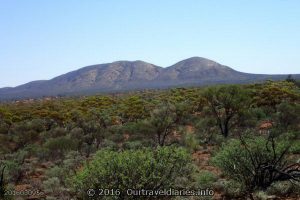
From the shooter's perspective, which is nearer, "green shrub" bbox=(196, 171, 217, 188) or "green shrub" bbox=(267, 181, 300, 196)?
"green shrub" bbox=(267, 181, 300, 196)

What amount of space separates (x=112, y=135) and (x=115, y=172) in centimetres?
1863

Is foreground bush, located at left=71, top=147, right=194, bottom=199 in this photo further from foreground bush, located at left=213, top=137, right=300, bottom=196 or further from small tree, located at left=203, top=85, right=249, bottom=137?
small tree, located at left=203, top=85, right=249, bottom=137

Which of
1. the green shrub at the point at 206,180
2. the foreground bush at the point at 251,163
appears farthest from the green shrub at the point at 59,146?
the foreground bush at the point at 251,163

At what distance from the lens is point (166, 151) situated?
37.0 feet

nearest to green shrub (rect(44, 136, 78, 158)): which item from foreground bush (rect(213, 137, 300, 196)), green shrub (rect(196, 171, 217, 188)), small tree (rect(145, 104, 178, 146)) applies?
small tree (rect(145, 104, 178, 146))

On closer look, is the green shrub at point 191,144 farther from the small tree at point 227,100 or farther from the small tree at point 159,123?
the small tree at point 227,100

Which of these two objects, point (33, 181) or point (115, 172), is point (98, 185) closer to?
point (115, 172)

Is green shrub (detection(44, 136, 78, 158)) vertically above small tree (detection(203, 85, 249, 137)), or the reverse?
small tree (detection(203, 85, 249, 137))

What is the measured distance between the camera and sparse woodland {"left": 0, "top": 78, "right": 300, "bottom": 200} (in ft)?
35.2

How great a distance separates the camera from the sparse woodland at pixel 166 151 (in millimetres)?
10727

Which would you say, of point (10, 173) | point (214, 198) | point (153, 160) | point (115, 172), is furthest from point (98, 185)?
point (10, 173)

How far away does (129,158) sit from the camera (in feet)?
34.6

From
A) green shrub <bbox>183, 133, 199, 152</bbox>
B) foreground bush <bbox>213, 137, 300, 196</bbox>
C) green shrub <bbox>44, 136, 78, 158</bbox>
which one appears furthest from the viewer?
green shrub <bbox>44, 136, 78, 158</bbox>

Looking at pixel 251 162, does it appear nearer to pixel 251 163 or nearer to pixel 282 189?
pixel 251 163
